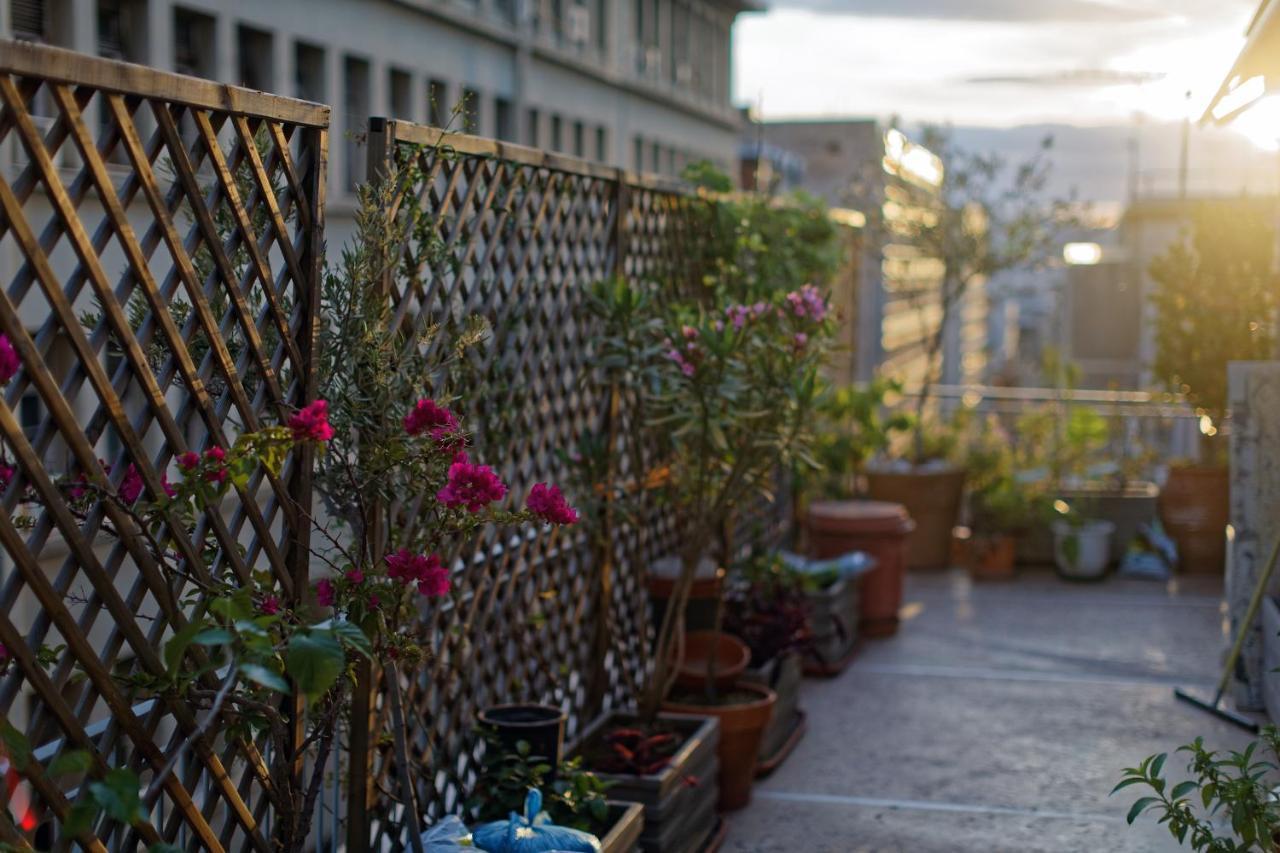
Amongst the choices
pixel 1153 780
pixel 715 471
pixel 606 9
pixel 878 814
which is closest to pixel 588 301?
Answer: pixel 715 471

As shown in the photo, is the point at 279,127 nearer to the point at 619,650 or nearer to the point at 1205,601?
the point at 619,650

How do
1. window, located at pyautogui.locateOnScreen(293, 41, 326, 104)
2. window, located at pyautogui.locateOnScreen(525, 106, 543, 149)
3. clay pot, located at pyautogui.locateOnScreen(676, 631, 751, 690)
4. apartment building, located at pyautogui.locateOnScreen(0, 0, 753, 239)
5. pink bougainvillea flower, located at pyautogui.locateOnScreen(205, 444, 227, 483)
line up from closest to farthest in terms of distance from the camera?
Result: 1. pink bougainvillea flower, located at pyautogui.locateOnScreen(205, 444, 227, 483)
2. clay pot, located at pyautogui.locateOnScreen(676, 631, 751, 690)
3. apartment building, located at pyautogui.locateOnScreen(0, 0, 753, 239)
4. window, located at pyautogui.locateOnScreen(293, 41, 326, 104)
5. window, located at pyautogui.locateOnScreen(525, 106, 543, 149)

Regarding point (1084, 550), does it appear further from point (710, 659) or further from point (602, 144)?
point (602, 144)

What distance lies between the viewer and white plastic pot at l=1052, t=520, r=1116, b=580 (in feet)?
32.3

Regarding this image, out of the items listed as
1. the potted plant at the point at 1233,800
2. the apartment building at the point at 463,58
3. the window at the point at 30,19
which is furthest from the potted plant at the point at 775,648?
the window at the point at 30,19

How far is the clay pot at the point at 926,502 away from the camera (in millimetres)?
10164

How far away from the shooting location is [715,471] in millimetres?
5516

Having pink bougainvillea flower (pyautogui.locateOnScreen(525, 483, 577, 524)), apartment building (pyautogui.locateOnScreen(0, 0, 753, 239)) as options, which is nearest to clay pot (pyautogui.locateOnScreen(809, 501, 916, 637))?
apartment building (pyautogui.locateOnScreen(0, 0, 753, 239))

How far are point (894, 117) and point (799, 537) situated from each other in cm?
480

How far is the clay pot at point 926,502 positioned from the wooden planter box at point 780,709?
149 inches

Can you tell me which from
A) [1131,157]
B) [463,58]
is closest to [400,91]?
[463,58]

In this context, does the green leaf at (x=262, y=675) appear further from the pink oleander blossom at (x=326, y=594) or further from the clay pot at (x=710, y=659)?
the clay pot at (x=710, y=659)

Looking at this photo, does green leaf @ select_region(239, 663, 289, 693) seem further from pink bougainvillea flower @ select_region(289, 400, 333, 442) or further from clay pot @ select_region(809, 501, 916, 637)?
clay pot @ select_region(809, 501, 916, 637)

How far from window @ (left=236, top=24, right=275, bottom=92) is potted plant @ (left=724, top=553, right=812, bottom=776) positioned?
1204cm
